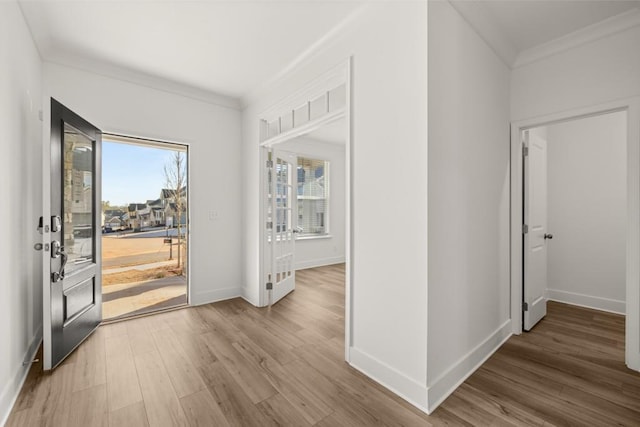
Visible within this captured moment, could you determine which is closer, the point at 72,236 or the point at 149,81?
the point at 72,236

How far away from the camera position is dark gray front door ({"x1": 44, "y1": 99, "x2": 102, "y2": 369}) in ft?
7.05

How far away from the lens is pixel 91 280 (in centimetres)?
278


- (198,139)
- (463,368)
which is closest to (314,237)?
(198,139)

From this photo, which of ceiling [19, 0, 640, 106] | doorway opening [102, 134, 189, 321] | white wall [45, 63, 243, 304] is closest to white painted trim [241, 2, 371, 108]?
ceiling [19, 0, 640, 106]

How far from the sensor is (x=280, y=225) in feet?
12.7

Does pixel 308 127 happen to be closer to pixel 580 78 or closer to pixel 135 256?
pixel 580 78

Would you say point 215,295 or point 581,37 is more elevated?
point 581,37

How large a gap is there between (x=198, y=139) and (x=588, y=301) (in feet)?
17.2

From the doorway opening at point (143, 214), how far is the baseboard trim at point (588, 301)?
5.73 meters

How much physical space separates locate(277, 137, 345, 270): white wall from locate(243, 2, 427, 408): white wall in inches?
139

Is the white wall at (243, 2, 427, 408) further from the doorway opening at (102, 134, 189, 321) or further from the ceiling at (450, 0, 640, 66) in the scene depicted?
the doorway opening at (102, 134, 189, 321)

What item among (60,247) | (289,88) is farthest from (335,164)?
(60,247)

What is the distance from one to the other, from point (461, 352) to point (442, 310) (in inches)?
18.8

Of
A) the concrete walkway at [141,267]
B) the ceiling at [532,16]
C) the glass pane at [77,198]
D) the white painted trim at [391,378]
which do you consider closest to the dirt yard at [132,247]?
the concrete walkway at [141,267]
